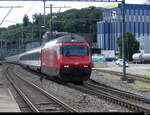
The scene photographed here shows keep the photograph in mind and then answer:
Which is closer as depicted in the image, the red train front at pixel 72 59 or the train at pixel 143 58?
the red train front at pixel 72 59

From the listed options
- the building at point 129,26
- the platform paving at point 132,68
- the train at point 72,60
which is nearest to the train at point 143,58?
the platform paving at point 132,68

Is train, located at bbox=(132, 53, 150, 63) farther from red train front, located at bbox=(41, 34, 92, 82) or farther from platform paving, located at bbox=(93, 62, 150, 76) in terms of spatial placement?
red train front, located at bbox=(41, 34, 92, 82)

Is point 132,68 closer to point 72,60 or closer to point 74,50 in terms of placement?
point 74,50

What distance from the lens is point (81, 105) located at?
1627 centimetres

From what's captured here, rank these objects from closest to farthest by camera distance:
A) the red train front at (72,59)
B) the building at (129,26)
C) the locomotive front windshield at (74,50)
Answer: the red train front at (72,59), the locomotive front windshield at (74,50), the building at (129,26)

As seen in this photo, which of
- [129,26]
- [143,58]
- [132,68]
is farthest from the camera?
[129,26]

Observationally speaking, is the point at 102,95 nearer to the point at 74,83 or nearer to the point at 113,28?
the point at 74,83

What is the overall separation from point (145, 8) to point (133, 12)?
15.7ft

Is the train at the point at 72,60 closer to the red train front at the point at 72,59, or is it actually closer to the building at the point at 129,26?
→ the red train front at the point at 72,59

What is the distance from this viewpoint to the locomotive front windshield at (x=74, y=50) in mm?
26438

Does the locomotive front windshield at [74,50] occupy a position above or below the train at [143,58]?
above

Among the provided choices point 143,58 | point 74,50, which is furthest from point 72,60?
point 143,58

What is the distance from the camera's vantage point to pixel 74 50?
87.2 ft

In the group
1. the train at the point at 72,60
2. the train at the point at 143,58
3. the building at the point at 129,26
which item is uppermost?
the building at the point at 129,26
